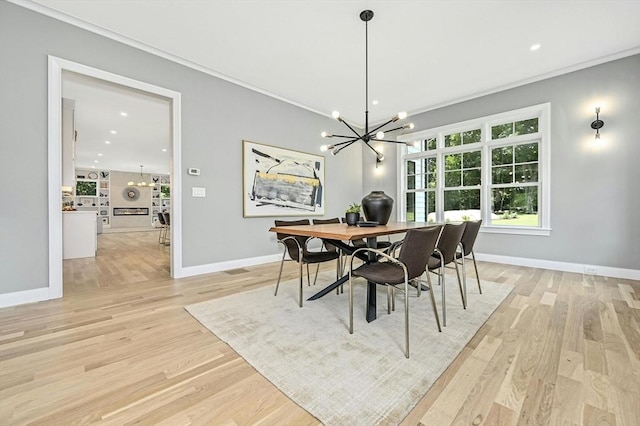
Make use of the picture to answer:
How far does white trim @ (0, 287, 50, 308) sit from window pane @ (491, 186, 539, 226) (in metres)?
6.15

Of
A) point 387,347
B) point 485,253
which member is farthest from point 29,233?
point 485,253

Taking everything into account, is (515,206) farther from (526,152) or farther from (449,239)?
(449,239)

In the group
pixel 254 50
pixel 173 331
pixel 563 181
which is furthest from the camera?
pixel 563 181

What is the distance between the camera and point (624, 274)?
11.2 ft

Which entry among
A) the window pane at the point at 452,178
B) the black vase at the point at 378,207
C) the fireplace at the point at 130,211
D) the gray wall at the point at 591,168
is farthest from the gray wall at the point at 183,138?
the fireplace at the point at 130,211

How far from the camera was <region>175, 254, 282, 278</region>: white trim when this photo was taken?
360cm

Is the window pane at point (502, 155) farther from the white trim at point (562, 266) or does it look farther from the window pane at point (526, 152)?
the white trim at point (562, 266)

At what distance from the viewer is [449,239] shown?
2281mm

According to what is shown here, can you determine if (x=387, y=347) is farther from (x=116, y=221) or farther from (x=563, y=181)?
(x=116, y=221)

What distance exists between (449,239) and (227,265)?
10.2 ft

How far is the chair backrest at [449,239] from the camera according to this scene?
7.36ft

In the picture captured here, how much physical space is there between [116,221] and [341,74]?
1297 centimetres

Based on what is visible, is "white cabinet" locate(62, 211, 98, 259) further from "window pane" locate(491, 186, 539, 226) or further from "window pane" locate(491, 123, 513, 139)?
"window pane" locate(491, 123, 513, 139)

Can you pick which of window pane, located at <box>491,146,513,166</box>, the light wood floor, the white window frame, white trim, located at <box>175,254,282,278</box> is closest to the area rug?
the light wood floor
